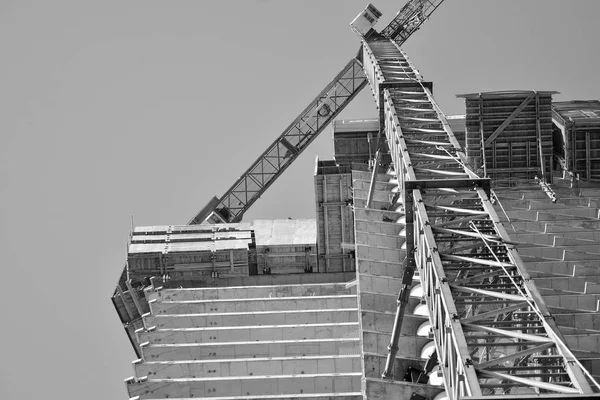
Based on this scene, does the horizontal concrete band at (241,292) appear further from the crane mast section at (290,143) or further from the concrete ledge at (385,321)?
the crane mast section at (290,143)

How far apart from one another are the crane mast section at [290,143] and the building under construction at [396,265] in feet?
0.36

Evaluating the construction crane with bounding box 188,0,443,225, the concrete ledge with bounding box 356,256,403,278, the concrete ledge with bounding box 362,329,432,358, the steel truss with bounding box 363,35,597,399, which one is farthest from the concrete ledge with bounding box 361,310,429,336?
the construction crane with bounding box 188,0,443,225

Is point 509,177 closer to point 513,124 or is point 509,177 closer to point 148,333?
point 513,124

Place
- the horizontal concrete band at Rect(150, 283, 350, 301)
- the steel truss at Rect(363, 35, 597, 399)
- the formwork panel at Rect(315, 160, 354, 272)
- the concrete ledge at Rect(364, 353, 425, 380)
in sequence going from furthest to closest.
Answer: the formwork panel at Rect(315, 160, 354, 272) → the horizontal concrete band at Rect(150, 283, 350, 301) → the concrete ledge at Rect(364, 353, 425, 380) → the steel truss at Rect(363, 35, 597, 399)

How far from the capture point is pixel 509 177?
78.0 meters

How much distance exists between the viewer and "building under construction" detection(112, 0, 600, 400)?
147ft

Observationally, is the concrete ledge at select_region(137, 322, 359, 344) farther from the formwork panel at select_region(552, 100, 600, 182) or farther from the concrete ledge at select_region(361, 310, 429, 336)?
the formwork panel at select_region(552, 100, 600, 182)

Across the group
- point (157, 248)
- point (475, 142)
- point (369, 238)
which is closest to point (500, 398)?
point (369, 238)

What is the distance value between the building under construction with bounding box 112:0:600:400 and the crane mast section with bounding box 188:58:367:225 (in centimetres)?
11

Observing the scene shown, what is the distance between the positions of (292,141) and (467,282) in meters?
57.3

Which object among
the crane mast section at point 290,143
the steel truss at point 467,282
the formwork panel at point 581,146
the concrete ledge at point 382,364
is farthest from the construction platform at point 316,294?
the crane mast section at point 290,143

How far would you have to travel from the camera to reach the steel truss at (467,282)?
1523 inches

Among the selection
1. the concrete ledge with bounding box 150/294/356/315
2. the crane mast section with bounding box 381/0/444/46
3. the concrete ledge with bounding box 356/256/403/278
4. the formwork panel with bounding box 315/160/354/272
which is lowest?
the concrete ledge with bounding box 150/294/356/315

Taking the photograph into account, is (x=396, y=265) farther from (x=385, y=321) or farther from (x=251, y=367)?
(x=251, y=367)
